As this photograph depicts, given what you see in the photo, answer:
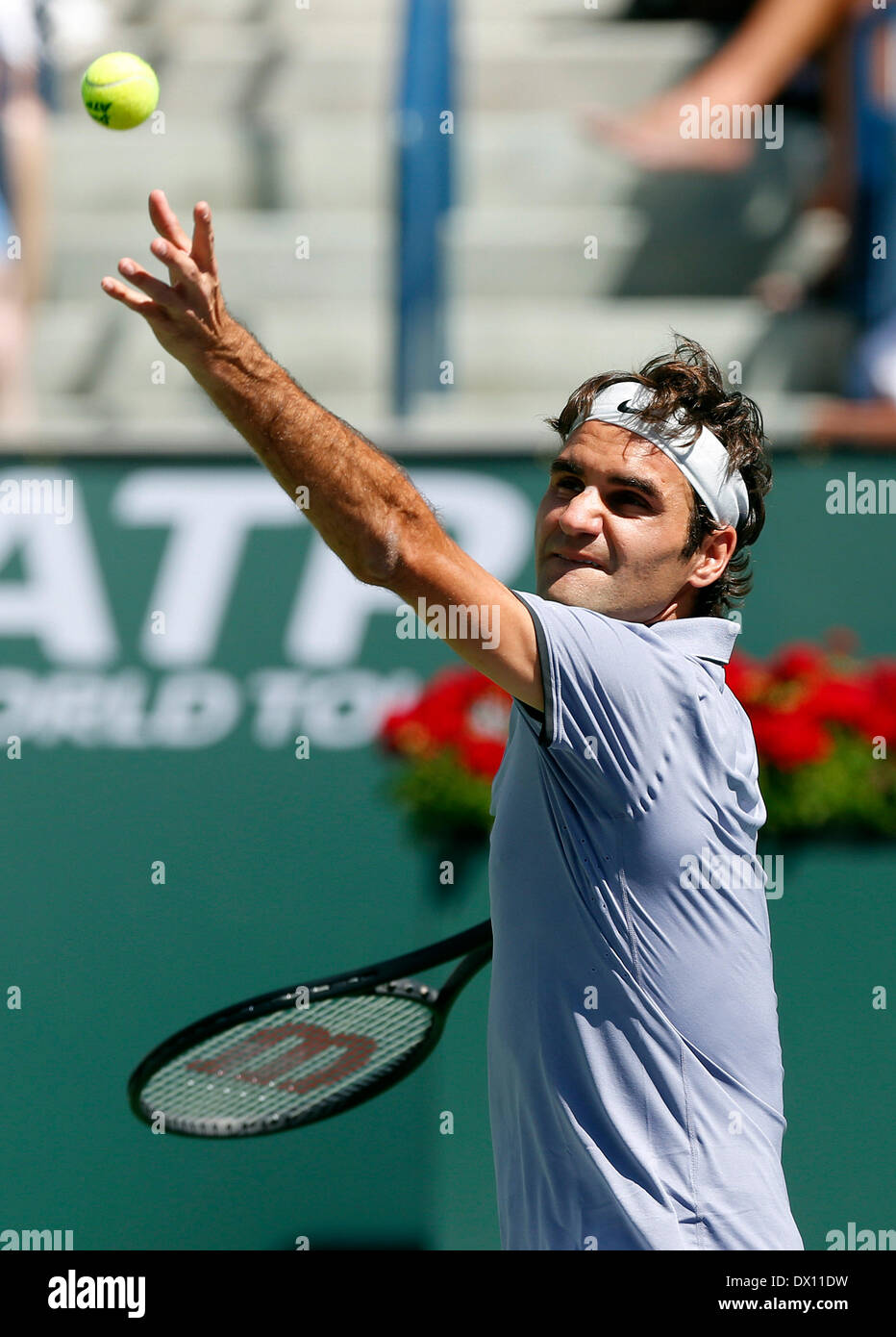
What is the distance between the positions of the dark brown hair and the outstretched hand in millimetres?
631

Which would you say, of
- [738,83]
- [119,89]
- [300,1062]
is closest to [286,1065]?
[300,1062]

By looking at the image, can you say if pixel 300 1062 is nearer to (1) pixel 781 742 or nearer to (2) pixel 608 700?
(2) pixel 608 700

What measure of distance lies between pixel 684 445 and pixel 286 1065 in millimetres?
1275

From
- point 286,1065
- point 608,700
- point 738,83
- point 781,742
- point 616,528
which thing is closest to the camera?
point 608,700

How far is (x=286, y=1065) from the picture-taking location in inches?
107

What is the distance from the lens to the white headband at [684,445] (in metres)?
2.12

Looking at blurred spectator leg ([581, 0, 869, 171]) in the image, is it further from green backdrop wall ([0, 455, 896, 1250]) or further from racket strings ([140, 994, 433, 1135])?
racket strings ([140, 994, 433, 1135])

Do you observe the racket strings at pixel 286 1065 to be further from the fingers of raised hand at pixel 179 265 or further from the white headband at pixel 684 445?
the fingers of raised hand at pixel 179 265

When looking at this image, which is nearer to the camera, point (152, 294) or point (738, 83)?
point (152, 294)

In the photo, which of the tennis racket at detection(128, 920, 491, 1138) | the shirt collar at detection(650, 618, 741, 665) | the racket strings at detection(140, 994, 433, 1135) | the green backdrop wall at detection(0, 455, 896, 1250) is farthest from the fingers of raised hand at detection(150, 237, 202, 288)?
the green backdrop wall at detection(0, 455, 896, 1250)

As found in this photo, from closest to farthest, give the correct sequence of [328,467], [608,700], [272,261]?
[328,467] < [608,700] < [272,261]

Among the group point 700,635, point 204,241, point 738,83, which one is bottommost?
point 700,635

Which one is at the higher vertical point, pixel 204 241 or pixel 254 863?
pixel 204 241
